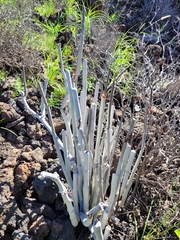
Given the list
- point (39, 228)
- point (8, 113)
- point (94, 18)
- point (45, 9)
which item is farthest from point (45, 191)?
point (94, 18)

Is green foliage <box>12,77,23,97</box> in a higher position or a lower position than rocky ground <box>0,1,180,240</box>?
higher

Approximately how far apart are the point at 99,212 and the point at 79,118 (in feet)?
1.58

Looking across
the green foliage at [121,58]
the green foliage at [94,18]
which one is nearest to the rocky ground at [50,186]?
the green foliage at [121,58]

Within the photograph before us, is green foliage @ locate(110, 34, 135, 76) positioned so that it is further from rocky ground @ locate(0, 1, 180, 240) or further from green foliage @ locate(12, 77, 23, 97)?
green foliage @ locate(12, 77, 23, 97)

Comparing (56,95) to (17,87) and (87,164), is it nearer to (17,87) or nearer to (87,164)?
(17,87)

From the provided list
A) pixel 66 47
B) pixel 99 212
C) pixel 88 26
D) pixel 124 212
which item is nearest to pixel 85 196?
pixel 99 212

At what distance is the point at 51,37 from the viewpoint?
280 cm

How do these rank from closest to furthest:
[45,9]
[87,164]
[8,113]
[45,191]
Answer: [87,164] < [45,191] < [8,113] < [45,9]

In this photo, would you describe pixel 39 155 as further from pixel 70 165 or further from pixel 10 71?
pixel 10 71

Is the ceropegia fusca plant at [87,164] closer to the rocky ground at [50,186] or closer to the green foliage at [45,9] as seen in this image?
the rocky ground at [50,186]

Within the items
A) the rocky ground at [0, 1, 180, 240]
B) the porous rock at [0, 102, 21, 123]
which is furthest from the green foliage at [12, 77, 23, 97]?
the porous rock at [0, 102, 21, 123]

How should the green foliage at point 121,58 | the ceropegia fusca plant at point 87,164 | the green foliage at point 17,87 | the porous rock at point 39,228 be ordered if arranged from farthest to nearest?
1. the green foliage at point 121,58
2. the green foliage at point 17,87
3. the porous rock at point 39,228
4. the ceropegia fusca plant at point 87,164

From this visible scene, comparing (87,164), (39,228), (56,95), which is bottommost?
(39,228)

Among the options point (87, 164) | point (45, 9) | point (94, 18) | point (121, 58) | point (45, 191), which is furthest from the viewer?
point (94, 18)
